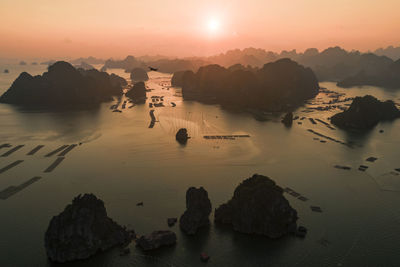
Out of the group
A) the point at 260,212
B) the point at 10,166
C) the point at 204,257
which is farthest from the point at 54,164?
the point at 260,212

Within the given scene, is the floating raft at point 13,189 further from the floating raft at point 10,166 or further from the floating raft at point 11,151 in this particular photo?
the floating raft at point 11,151

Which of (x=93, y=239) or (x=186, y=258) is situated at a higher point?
(x=93, y=239)

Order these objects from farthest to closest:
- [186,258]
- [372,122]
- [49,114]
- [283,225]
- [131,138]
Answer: [49,114] → [372,122] → [131,138] → [283,225] → [186,258]

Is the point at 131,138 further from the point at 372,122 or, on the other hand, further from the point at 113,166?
the point at 372,122

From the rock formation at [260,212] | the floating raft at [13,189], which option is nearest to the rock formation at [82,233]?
the rock formation at [260,212]

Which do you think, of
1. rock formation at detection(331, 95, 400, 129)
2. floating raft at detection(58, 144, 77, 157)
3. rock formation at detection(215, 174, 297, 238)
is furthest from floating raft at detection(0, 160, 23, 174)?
rock formation at detection(331, 95, 400, 129)

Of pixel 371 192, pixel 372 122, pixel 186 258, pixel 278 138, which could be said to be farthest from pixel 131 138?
pixel 372 122
